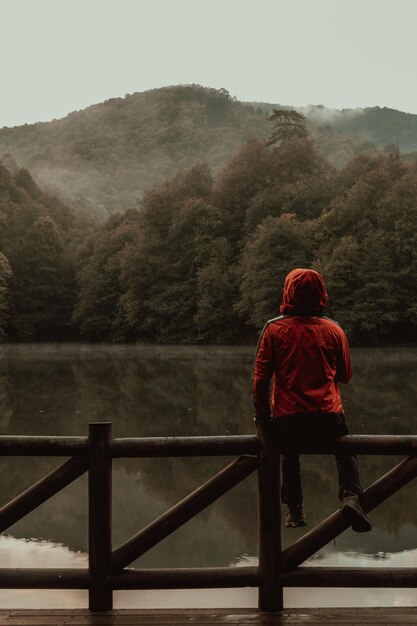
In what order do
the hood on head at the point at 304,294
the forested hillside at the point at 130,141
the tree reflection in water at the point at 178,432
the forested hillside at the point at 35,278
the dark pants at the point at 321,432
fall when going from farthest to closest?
the forested hillside at the point at 130,141 → the forested hillside at the point at 35,278 → the tree reflection in water at the point at 178,432 → the hood on head at the point at 304,294 → the dark pants at the point at 321,432

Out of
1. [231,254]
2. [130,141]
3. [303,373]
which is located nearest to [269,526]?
[303,373]

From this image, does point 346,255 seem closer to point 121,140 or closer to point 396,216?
point 396,216

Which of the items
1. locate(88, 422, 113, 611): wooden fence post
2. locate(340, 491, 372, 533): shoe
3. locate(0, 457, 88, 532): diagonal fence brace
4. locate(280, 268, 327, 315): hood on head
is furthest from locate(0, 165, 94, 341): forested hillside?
locate(340, 491, 372, 533): shoe

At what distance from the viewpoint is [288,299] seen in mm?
5059

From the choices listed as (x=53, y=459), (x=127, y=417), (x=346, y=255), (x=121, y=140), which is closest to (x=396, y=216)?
(x=346, y=255)

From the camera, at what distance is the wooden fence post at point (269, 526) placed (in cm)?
482

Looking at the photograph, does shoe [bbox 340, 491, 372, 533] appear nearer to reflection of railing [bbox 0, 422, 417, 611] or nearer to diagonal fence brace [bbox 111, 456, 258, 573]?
reflection of railing [bbox 0, 422, 417, 611]

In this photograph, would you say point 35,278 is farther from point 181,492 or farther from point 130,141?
point 130,141

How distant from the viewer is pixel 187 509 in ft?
15.8

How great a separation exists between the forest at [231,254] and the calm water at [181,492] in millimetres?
32724

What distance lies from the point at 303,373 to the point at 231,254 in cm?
6947

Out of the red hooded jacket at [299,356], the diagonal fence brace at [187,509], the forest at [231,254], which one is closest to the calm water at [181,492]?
the diagonal fence brace at [187,509]

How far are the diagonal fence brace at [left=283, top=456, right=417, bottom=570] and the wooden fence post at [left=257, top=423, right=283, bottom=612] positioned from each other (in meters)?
0.10

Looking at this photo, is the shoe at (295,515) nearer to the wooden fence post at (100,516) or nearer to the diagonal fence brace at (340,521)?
the diagonal fence brace at (340,521)
